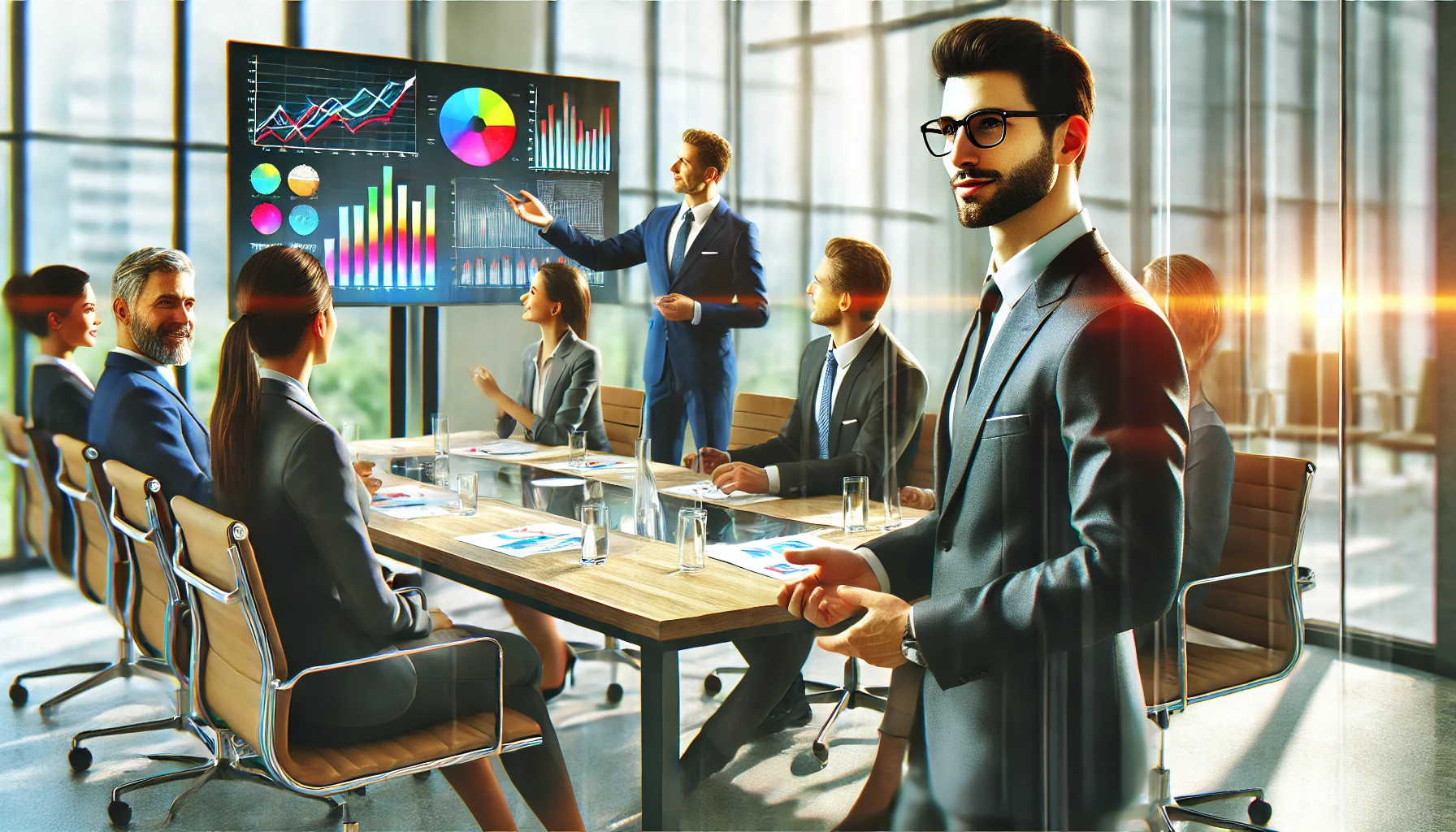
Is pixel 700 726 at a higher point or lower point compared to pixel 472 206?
lower

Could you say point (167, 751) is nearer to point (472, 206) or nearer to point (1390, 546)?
point (472, 206)

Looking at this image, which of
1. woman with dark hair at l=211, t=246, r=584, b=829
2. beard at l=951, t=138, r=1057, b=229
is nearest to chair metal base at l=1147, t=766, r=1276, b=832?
beard at l=951, t=138, r=1057, b=229

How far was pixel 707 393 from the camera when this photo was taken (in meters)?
2.11

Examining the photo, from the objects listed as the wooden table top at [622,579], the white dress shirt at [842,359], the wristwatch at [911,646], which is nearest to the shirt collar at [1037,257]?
the wristwatch at [911,646]

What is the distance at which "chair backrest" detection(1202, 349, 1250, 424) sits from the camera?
883mm

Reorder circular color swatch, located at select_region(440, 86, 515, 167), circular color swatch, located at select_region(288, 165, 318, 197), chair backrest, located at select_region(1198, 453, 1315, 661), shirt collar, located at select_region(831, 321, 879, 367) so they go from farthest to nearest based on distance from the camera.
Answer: circular color swatch, located at select_region(288, 165, 318, 197) < circular color swatch, located at select_region(440, 86, 515, 167) < shirt collar, located at select_region(831, 321, 879, 367) < chair backrest, located at select_region(1198, 453, 1315, 661)

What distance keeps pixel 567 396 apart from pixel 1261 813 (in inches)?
81.8

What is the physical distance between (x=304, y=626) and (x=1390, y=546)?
1.36 meters

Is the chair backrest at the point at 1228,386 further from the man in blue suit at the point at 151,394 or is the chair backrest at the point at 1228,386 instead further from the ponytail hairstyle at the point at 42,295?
the ponytail hairstyle at the point at 42,295

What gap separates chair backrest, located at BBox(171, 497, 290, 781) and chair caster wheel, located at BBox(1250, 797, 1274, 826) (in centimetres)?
121

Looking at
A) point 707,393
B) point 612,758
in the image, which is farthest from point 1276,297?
point 612,758

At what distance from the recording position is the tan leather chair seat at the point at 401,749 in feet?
5.11

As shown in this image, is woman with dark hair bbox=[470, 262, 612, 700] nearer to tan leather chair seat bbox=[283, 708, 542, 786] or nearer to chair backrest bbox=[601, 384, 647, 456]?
chair backrest bbox=[601, 384, 647, 456]

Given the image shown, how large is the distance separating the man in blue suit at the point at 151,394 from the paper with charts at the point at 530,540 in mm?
651
